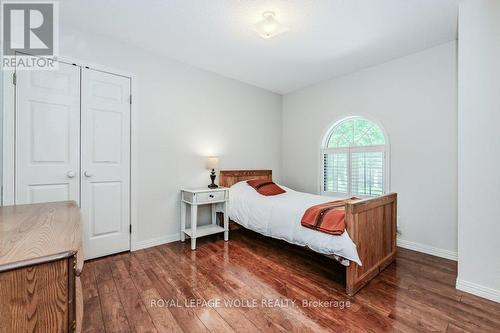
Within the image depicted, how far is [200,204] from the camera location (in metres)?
3.01

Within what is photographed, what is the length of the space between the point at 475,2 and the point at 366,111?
154 cm

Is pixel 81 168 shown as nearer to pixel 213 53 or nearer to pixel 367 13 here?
pixel 213 53

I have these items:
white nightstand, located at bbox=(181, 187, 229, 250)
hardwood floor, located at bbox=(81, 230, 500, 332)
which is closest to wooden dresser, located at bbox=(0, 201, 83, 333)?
hardwood floor, located at bbox=(81, 230, 500, 332)

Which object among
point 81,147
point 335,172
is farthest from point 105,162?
point 335,172

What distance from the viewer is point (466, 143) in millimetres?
1922

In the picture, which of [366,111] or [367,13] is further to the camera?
[366,111]

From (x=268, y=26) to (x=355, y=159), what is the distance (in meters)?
2.32

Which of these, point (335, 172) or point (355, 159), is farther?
point (335, 172)

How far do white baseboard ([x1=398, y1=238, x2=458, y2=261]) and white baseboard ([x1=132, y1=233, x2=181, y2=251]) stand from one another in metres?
3.04

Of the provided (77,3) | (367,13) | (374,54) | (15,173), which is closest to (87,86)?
(77,3)

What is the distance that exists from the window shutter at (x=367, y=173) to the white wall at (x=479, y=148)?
1243 mm

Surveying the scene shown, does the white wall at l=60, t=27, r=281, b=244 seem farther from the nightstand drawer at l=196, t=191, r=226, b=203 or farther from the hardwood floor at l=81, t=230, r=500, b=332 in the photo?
the hardwood floor at l=81, t=230, r=500, b=332

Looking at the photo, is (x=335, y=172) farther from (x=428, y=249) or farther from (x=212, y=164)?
(x=212, y=164)

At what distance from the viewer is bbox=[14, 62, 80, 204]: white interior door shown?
214cm
